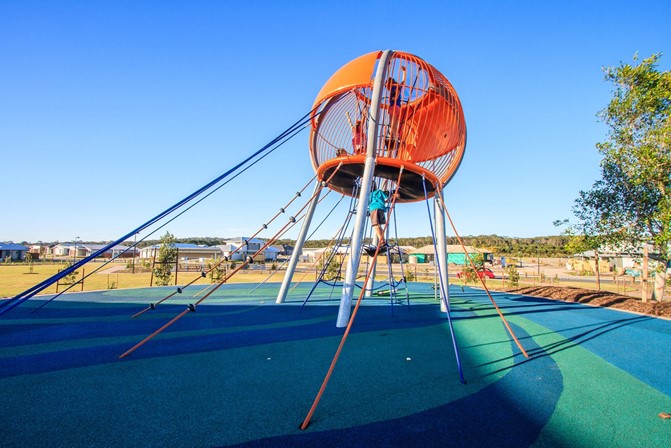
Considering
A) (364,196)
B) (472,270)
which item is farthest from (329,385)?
(472,270)

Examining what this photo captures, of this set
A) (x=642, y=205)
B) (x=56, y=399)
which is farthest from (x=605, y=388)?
(x=642, y=205)

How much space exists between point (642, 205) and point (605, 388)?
10.9m

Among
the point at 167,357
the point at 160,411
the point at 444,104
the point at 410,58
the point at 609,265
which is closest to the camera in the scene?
the point at 160,411

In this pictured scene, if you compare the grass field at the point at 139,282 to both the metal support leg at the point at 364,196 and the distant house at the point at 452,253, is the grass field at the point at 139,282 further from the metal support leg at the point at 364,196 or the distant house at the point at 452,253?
the distant house at the point at 452,253

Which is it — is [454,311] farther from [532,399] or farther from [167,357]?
[167,357]

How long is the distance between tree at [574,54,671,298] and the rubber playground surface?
4720 millimetres

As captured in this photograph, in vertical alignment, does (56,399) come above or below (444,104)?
below

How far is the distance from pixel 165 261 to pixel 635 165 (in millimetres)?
24667

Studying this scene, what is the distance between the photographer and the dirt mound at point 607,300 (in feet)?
35.1

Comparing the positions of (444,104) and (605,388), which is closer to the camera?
(605,388)

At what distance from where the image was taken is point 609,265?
44656 mm

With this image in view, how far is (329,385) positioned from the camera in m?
4.41

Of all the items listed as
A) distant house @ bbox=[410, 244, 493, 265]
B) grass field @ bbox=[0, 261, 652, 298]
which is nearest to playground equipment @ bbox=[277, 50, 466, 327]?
grass field @ bbox=[0, 261, 652, 298]

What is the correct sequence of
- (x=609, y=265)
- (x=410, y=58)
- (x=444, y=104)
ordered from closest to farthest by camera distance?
(x=410, y=58) → (x=444, y=104) → (x=609, y=265)
